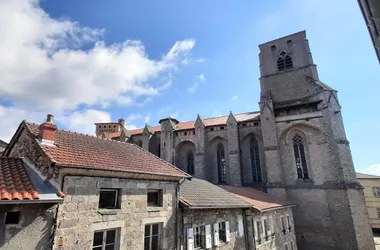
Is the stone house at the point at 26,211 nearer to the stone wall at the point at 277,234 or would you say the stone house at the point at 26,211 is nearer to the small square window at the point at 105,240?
the small square window at the point at 105,240

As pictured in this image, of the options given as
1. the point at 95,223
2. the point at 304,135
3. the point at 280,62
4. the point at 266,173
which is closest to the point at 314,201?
the point at 266,173

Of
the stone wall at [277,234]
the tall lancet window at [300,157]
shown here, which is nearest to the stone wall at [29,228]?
the stone wall at [277,234]

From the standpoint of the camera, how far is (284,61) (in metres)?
27.5

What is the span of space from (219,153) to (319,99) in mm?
11840

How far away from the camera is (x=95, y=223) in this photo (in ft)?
23.2

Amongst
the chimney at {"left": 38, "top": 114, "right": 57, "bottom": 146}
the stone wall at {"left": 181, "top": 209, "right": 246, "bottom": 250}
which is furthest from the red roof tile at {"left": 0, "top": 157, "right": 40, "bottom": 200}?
the stone wall at {"left": 181, "top": 209, "right": 246, "bottom": 250}

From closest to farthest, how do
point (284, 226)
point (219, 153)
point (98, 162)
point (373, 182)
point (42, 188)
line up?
point (42, 188), point (98, 162), point (284, 226), point (219, 153), point (373, 182)

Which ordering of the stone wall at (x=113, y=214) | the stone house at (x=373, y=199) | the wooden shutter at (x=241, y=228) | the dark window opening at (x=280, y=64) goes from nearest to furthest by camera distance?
the stone wall at (x=113, y=214)
the wooden shutter at (x=241, y=228)
the dark window opening at (x=280, y=64)
the stone house at (x=373, y=199)

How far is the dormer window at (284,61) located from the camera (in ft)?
89.1

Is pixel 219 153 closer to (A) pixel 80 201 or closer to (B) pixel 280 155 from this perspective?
(B) pixel 280 155

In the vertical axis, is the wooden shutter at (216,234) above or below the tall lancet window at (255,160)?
below

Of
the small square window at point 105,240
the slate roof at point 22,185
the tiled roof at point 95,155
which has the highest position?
the tiled roof at point 95,155

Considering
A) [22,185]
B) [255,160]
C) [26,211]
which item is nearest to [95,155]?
[22,185]

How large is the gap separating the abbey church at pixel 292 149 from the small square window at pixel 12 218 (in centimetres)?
1991
